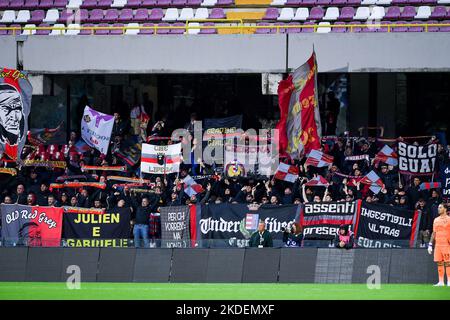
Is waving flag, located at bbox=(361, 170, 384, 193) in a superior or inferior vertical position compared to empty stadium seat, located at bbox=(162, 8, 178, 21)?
inferior

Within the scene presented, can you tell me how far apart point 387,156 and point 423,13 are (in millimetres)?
5166

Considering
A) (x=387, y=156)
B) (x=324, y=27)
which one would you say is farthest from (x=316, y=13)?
(x=387, y=156)

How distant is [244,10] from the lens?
112ft

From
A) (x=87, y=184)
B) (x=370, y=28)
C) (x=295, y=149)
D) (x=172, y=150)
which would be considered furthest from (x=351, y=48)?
(x=87, y=184)

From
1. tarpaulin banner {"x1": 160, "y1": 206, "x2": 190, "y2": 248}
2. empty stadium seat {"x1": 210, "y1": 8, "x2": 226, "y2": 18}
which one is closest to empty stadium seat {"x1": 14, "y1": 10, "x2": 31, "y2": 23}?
empty stadium seat {"x1": 210, "y1": 8, "x2": 226, "y2": 18}

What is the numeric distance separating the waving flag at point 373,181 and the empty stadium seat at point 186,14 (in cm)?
779

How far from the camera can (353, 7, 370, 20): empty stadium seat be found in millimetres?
32969

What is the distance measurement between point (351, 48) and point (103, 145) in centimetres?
741

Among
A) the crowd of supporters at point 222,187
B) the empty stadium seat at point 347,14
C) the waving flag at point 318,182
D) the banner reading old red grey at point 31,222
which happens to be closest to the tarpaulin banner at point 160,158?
the crowd of supporters at point 222,187

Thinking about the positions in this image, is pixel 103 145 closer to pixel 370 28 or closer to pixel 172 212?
pixel 172 212

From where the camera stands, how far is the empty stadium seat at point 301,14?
109 ft

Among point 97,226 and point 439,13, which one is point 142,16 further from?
point 439,13

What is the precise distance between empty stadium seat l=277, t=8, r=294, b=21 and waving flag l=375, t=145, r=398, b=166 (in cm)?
547

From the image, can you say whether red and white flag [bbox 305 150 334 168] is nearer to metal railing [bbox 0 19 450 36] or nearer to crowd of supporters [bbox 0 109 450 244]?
crowd of supporters [bbox 0 109 450 244]
